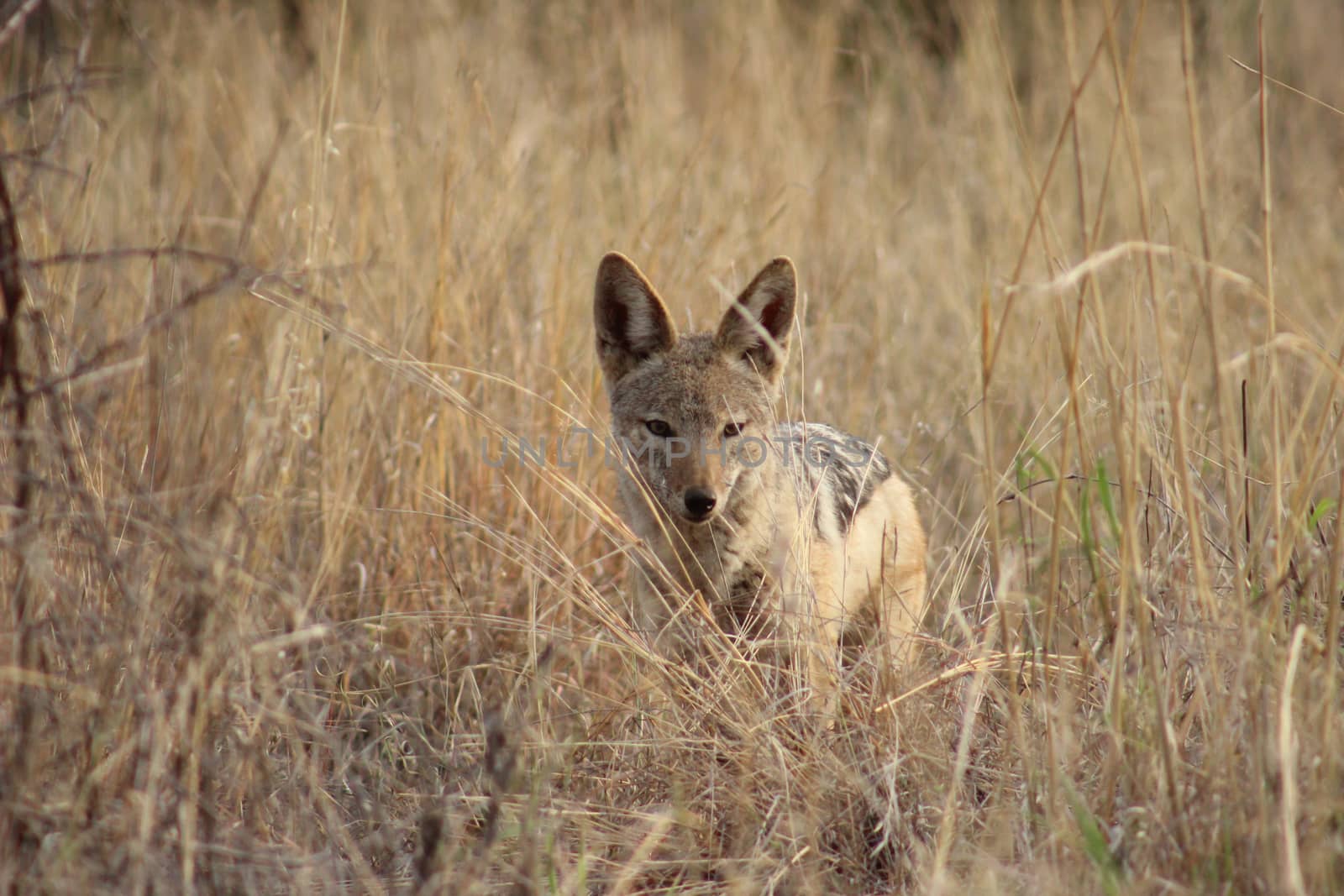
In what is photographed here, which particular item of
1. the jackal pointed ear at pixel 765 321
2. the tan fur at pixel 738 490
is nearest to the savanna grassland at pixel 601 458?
the tan fur at pixel 738 490

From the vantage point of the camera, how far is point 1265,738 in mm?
2277

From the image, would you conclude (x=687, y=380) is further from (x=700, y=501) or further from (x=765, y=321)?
(x=700, y=501)

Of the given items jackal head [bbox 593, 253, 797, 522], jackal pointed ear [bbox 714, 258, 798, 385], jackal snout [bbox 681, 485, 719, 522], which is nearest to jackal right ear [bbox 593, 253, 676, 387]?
jackal head [bbox 593, 253, 797, 522]

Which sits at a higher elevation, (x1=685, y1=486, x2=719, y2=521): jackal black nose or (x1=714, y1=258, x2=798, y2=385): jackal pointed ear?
(x1=714, y1=258, x2=798, y2=385): jackal pointed ear

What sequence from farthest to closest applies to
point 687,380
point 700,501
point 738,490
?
point 687,380
point 738,490
point 700,501

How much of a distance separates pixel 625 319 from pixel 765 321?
52 cm

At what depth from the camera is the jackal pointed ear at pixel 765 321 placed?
3805 millimetres

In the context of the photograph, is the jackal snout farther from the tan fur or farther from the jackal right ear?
the jackal right ear

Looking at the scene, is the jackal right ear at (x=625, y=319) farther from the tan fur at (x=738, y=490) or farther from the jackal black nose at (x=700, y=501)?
the jackal black nose at (x=700, y=501)

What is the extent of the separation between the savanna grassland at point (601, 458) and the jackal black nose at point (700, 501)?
1.21ft

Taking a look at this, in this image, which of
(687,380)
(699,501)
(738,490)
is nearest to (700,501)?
(699,501)

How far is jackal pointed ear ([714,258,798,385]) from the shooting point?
3805 mm

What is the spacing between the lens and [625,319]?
4.13m

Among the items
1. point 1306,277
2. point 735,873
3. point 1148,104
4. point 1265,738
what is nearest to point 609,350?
point 735,873
